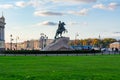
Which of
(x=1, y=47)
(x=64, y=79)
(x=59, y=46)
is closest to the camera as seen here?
(x=64, y=79)

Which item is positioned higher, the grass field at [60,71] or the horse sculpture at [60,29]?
the horse sculpture at [60,29]

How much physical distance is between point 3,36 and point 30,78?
479 ft

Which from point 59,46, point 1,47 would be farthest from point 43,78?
point 1,47

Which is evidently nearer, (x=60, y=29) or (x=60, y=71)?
(x=60, y=71)

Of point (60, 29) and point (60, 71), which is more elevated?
point (60, 29)

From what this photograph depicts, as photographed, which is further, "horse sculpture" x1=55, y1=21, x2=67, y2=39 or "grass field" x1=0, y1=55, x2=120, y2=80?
"horse sculpture" x1=55, y1=21, x2=67, y2=39

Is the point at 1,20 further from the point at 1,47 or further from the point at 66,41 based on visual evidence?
the point at 66,41

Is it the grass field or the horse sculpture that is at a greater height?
the horse sculpture

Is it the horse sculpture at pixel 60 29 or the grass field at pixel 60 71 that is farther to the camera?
the horse sculpture at pixel 60 29

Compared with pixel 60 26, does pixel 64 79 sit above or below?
below

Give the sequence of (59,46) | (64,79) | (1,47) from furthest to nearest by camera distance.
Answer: (1,47), (59,46), (64,79)

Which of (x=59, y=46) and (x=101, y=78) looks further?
(x=59, y=46)

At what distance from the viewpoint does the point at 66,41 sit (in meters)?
97.8

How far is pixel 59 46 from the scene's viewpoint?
96375 mm
